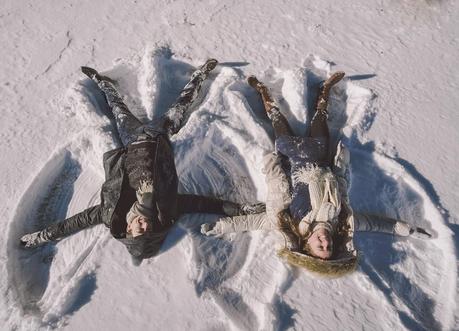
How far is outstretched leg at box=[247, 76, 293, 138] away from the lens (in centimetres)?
364

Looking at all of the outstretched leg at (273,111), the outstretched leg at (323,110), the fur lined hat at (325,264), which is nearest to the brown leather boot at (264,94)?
the outstretched leg at (273,111)

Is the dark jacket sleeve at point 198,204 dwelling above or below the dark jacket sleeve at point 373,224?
below

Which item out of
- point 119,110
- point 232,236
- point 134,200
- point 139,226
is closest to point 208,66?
point 119,110

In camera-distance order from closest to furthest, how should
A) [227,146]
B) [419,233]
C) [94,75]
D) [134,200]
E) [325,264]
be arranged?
1. [325,264]
2. [134,200]
3. [419,233]
4. [227,146]
5. [94,75]

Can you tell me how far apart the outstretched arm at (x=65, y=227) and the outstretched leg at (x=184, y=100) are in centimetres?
95

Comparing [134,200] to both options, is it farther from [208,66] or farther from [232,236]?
[208,66]

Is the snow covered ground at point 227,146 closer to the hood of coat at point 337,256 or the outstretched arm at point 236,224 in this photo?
the outstretched arm at point 236,224

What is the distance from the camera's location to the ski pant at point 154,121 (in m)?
3.49

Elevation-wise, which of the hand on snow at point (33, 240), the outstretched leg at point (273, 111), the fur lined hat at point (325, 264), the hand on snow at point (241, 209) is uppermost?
the outstretched leg at point (273, 111)

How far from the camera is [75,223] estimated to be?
3.35 m

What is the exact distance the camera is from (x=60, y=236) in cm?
338

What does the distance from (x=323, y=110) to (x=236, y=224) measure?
54.6 inches

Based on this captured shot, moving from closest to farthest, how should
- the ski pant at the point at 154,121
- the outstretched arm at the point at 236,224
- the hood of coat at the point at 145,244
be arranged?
the hood of coat at the point at 145,244 → the outstretched arm at the point at 236,224 → the ski pant at the point at 154,121

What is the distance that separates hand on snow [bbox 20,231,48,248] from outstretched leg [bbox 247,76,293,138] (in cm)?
220
